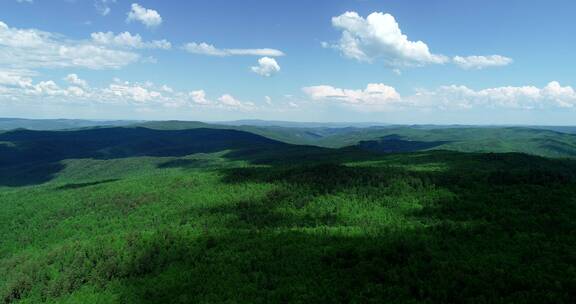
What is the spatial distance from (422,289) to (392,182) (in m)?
105

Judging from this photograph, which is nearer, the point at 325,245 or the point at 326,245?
the point at 326,245

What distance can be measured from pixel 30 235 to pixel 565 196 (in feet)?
596

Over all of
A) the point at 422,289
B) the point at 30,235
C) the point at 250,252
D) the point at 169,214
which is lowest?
the point at 30,235

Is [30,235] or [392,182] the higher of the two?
[392,182]

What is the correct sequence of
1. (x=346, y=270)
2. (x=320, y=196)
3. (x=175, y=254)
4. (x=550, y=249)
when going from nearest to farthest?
(x=346, y=270), (x=550, y=249), (x=175, y=254), (x=320, y=196)

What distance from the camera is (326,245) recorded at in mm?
71250

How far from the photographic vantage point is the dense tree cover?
49562 millimetres

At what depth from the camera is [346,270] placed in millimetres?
56219

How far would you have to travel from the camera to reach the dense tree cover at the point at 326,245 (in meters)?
49.6

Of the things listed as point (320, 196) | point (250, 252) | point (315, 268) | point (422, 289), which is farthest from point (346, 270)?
point (320, 196)

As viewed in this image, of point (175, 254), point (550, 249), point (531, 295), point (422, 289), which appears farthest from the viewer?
point (175, 254)

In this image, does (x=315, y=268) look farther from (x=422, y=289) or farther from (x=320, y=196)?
(x=320, y=196)

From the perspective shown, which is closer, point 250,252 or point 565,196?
point 250,252

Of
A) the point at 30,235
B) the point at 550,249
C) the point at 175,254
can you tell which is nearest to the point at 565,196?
the point at 550,249
